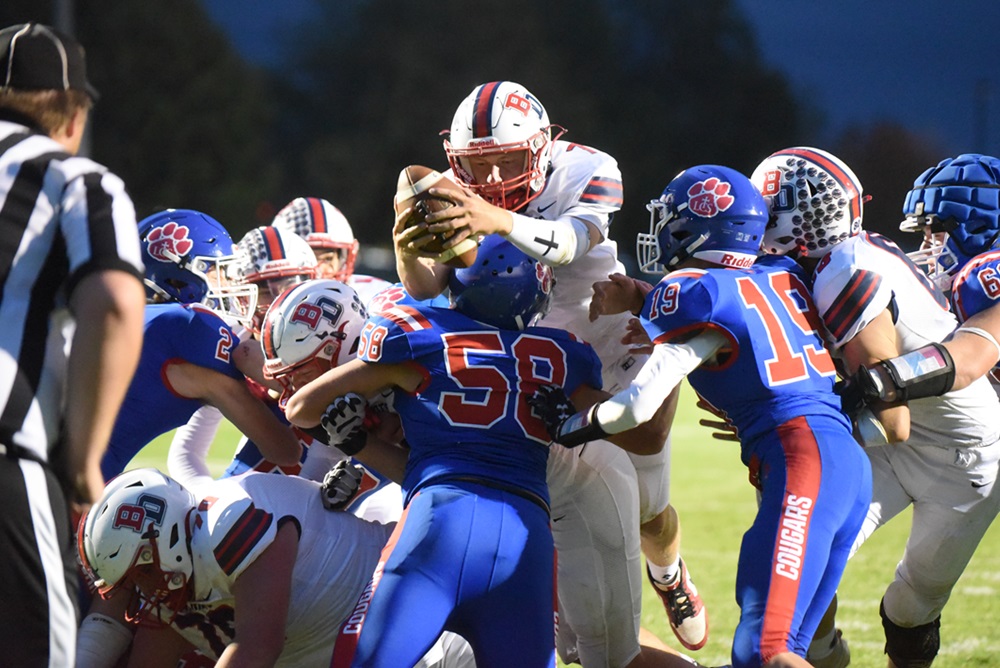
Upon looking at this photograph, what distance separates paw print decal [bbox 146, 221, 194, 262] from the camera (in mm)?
4195

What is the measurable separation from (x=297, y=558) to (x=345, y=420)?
38 cm

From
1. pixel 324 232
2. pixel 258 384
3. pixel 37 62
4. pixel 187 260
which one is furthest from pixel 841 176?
pixel 324 232

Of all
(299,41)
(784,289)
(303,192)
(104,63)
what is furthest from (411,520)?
(299,41)

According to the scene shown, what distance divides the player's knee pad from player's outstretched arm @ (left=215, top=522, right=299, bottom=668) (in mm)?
2173

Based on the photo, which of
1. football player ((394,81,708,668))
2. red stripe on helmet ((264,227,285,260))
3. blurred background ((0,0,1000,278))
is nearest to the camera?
football player ((394,81,708,668))

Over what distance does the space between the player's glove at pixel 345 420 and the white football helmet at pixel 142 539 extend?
15.5 inches

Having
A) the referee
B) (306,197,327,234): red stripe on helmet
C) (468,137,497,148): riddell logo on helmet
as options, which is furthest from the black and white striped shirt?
(306,197,327,234): red stripe on helmet

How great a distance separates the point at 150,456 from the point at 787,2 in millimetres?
23620

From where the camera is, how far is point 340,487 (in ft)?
11.1

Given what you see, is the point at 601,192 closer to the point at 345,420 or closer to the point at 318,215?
the point at 345,420

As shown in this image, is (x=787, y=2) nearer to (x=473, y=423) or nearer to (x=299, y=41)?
(x=299, y=41)

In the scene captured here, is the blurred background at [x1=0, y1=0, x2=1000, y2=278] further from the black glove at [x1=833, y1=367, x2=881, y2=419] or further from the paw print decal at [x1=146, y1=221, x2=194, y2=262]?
the black glove at [x1=833, y1=367, x2=881, y2=419]

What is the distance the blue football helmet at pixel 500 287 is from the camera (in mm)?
3209

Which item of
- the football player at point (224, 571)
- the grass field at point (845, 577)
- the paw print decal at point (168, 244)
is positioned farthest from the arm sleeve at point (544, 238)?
the grass field at point (845, 577)
